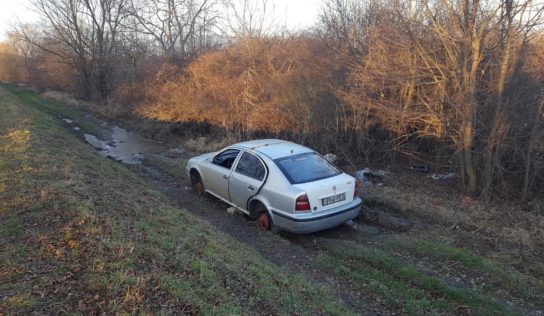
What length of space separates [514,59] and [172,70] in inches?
782

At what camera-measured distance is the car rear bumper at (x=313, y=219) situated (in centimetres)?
701

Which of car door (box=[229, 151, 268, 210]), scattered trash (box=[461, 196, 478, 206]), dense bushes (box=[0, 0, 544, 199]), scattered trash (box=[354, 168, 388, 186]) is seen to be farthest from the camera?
scattered trash (box=[354, 168, 388, 186])

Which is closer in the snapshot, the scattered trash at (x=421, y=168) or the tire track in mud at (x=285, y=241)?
the tire track in mud at (x=285, y=241)

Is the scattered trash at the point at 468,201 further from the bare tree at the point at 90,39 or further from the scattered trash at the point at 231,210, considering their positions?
the bare tree at the point at 90,39

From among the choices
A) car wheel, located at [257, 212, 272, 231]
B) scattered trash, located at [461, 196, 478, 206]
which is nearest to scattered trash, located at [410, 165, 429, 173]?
scattered trash, located at [461, 196, 478, 206]

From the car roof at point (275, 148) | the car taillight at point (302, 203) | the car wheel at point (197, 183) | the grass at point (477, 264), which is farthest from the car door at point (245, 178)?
the grass at point (477, 264)

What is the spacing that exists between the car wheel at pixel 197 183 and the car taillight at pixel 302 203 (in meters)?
3.67

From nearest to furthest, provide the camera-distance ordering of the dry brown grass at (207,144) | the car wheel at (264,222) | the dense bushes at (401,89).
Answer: the car wheel at (264,222), the dense bushes at (401,89), the dry brown grass at (207,144)

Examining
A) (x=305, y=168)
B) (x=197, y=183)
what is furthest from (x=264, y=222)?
(x=197, y=183)

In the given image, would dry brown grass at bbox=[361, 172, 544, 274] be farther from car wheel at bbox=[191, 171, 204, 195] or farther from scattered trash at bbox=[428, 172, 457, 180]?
car wheel at bbox=[191, 171, 204, 195]

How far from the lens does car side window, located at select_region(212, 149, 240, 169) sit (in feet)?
28.9

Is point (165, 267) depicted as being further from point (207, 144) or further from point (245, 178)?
point (207, 144)

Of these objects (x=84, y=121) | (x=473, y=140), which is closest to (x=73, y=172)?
(x=473, y=140)

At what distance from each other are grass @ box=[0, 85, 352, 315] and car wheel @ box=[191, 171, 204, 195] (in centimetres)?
245
